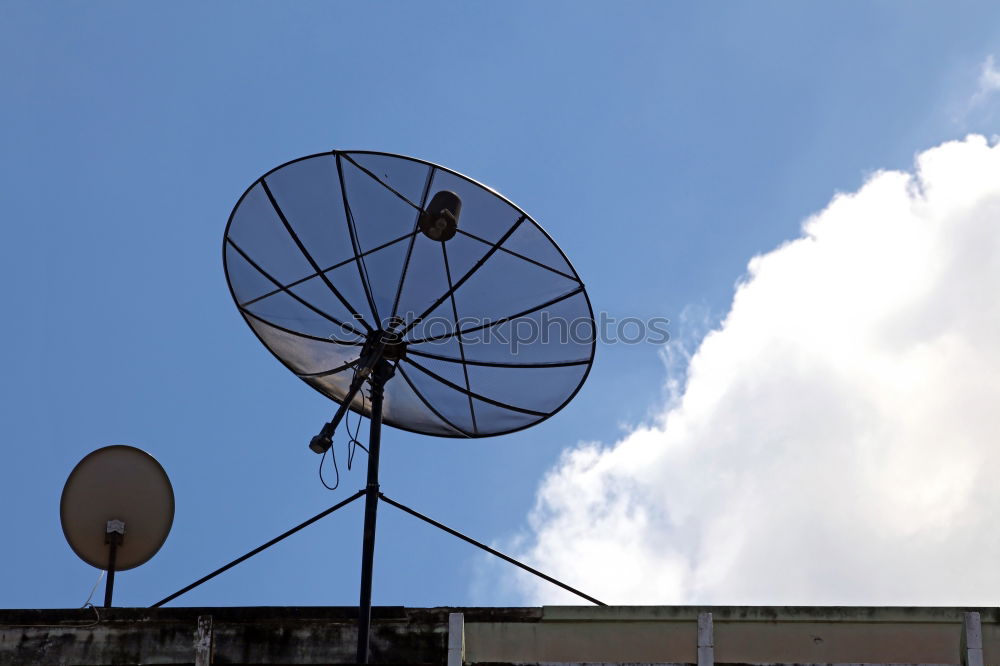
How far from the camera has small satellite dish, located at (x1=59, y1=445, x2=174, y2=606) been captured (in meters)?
14.3

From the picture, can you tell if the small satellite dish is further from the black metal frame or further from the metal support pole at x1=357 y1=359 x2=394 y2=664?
the metal support pole at x1=357 y1=359 x2=394 y2=664

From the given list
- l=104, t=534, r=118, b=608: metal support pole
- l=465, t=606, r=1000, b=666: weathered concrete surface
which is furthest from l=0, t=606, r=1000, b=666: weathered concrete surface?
l=104, t=534, r=118, b=608: metal support pole

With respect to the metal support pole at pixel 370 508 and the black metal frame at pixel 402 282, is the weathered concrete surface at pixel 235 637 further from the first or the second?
the black metal frame at pixel 402 282

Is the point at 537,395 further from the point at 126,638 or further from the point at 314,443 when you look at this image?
the point at 126,638

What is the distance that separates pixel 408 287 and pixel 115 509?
3.41 meters

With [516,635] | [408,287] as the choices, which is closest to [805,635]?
[516,635]

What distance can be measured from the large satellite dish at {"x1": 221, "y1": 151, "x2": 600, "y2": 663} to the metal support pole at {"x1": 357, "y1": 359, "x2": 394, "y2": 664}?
0.22 m

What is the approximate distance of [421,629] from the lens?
1213 centimetres

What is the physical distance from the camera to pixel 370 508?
1252 centimetres

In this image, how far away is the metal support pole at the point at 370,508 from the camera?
38.7 ft

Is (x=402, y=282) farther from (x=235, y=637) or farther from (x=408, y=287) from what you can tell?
(x=235, y=637)

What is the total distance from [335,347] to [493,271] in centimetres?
156

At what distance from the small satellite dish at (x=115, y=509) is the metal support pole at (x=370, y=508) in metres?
2.62

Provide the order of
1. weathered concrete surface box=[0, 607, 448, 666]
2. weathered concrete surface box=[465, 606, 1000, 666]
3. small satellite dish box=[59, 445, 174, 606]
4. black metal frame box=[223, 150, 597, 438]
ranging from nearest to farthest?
weathered concrete surface box=[465, 606, 1000, 666] < weathered concrete surface box=[0, 607, 448, 666] < black metal frame box=[223, 150, 597, 438] < small satellite dish box=[59, 445, 174, 606]
